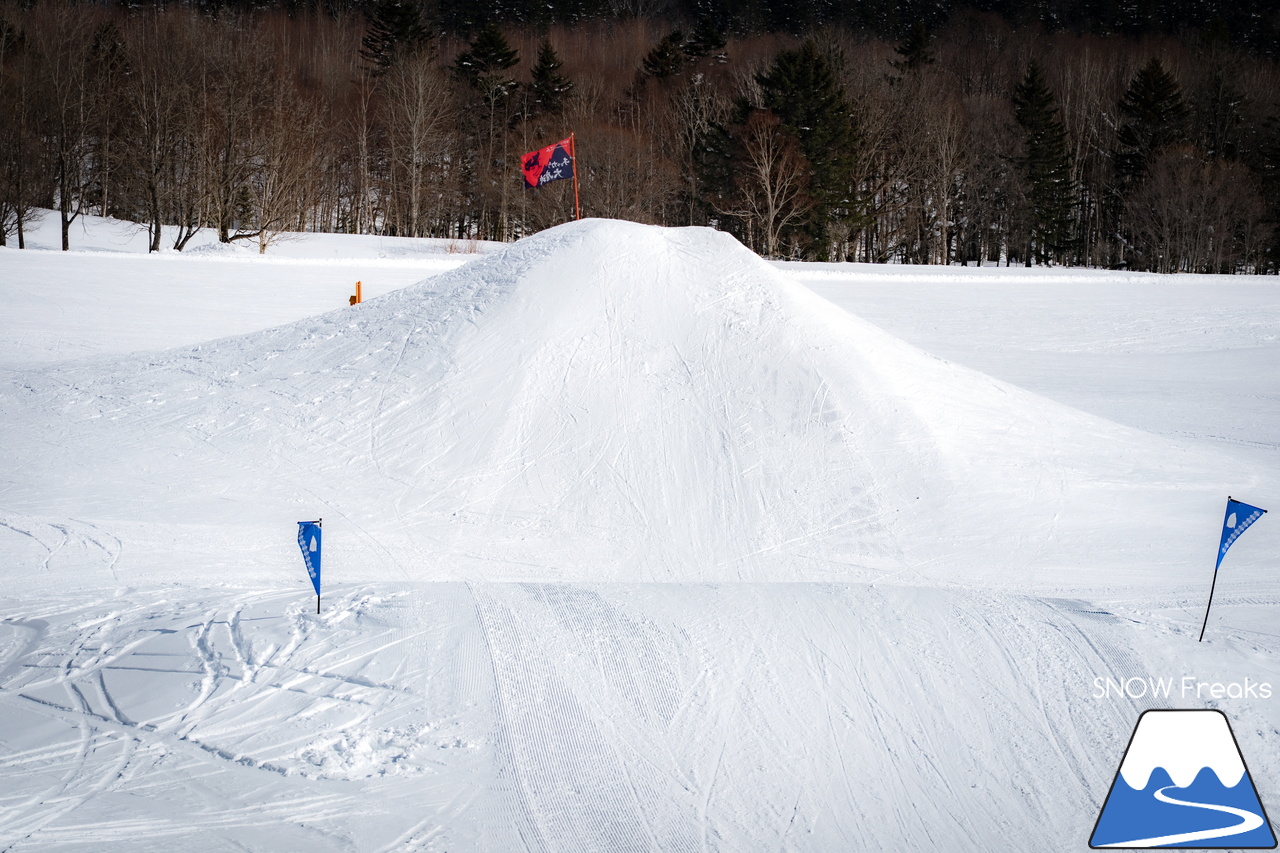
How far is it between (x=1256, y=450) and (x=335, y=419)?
12.9 metres

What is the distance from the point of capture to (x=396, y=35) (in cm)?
5325

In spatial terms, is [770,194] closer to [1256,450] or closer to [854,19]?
[1256,450]

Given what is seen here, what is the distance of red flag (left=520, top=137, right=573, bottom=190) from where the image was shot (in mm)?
17031

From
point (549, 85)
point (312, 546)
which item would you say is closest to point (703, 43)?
point (549, 85)

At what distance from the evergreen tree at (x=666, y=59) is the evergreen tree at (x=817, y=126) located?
528 inches

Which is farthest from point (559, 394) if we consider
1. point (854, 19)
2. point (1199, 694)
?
point (854, 19)

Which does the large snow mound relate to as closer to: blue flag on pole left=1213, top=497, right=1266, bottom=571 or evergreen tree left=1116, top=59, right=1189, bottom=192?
blue flag on pole left=1213, top=497, right=1266, bottom=571

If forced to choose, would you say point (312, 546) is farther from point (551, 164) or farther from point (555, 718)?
point (551, 164)

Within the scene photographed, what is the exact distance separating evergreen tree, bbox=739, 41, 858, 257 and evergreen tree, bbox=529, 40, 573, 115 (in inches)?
521

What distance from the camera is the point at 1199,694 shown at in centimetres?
602

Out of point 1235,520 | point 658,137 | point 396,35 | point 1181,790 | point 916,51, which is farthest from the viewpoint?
point 916,51

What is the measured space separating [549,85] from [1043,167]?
90.0 ft

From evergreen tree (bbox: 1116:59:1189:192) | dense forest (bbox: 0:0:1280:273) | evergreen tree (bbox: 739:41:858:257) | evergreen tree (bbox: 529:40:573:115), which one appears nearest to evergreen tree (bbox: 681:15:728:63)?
dense forest (bbox: 0:0:1280:273)

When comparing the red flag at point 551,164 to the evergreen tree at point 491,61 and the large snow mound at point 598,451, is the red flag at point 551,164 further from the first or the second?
the evergreen tree at point 491,61
